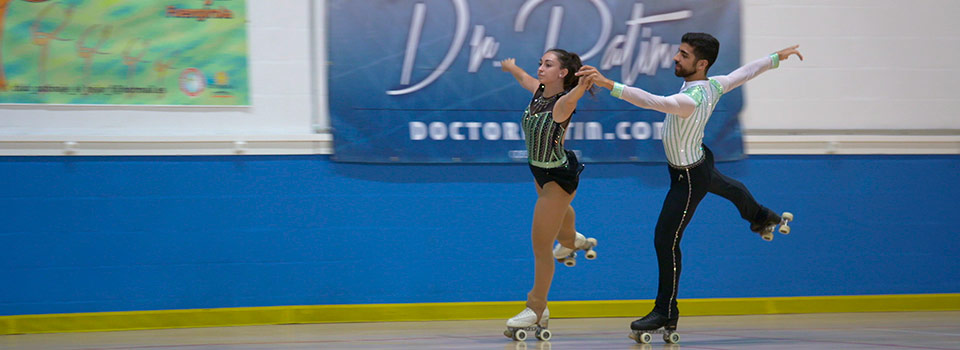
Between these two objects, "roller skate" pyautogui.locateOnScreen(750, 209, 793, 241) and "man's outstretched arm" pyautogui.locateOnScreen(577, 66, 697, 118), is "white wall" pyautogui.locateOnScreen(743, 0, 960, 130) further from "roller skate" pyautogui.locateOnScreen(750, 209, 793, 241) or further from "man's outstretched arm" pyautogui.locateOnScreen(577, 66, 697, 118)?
"man's outstretched arm" pyautogui.locateOnScreen(577, 66, 697, 118)

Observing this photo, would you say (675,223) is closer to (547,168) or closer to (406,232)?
(547,168)

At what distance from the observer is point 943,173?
635cm

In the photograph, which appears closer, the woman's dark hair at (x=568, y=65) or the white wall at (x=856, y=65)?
the woman's dark hair at (x=568, y=65)

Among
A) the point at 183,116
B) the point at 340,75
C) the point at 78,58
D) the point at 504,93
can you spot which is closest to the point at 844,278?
the point at 504,93

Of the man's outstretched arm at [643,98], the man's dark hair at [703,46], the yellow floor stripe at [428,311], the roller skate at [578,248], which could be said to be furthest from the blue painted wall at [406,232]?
the man's outstretched arm at [643,98]

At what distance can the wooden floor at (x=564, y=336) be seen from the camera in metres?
4.36

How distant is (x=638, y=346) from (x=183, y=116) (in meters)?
2.91

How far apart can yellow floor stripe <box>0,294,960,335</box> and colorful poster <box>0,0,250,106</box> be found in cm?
121

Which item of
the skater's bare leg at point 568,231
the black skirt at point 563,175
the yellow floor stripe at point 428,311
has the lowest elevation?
the yellow floor stripe at point 428,311

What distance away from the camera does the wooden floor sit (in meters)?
4.36

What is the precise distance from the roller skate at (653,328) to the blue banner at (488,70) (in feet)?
5.42

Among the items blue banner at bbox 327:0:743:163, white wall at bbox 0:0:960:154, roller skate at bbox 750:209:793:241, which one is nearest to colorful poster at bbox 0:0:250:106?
white wall at bbox 0:0:960:154

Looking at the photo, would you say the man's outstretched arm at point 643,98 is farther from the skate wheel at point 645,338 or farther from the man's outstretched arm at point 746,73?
the skate wheel at point 645,338

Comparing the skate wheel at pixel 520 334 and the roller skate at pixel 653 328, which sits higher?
the roller skate at pixel 653 328
